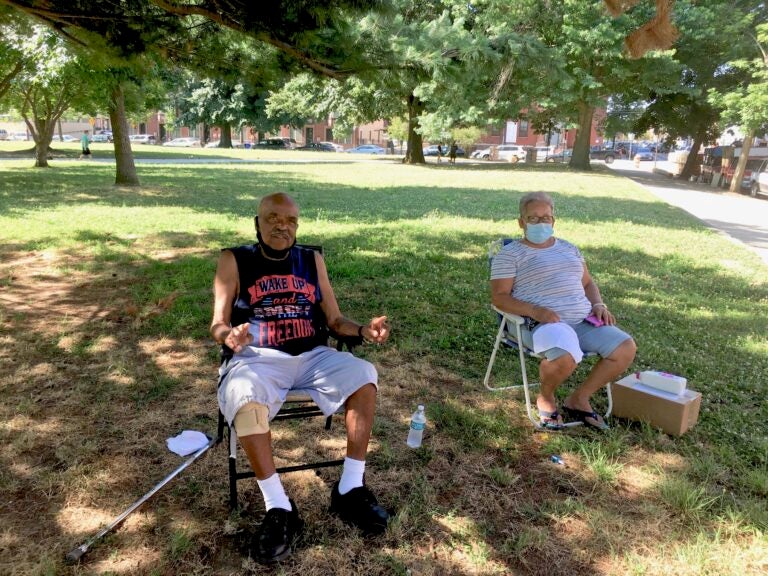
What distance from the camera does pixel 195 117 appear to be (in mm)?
51250

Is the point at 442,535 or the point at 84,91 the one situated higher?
the point at 84,91

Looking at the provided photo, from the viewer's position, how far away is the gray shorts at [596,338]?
11.3 ft

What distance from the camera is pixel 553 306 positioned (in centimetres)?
359

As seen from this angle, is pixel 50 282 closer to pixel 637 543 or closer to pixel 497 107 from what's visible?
pixel 637 543

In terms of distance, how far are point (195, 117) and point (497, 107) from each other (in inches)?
1291

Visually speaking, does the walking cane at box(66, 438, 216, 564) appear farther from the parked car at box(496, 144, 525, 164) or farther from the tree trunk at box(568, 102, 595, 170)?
the parked car at box(496, 144, 525, 164)

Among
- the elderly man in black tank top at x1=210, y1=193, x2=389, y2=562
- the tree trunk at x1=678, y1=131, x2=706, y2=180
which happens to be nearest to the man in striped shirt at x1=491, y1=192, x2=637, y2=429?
the elderly man in black tank top at x1=210, y1=193, x2=389, y2=562

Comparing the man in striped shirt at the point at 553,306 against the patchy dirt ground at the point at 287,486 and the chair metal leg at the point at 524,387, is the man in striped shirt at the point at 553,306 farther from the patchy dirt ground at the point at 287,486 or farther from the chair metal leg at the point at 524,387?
the patchy dirt ground at the point at 287,486

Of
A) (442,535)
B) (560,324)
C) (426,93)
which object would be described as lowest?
(442,535)

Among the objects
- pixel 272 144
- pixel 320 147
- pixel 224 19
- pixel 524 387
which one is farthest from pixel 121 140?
pixel 320 147

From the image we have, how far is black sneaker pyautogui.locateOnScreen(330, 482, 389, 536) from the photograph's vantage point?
2.50 m

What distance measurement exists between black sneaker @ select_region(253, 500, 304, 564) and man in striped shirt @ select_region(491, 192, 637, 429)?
170cm

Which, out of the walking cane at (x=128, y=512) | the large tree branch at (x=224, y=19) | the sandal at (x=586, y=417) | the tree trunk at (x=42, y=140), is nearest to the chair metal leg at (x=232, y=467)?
the walking cane at (x=128, y=512)

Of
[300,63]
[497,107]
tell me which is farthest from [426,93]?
[497,107]
